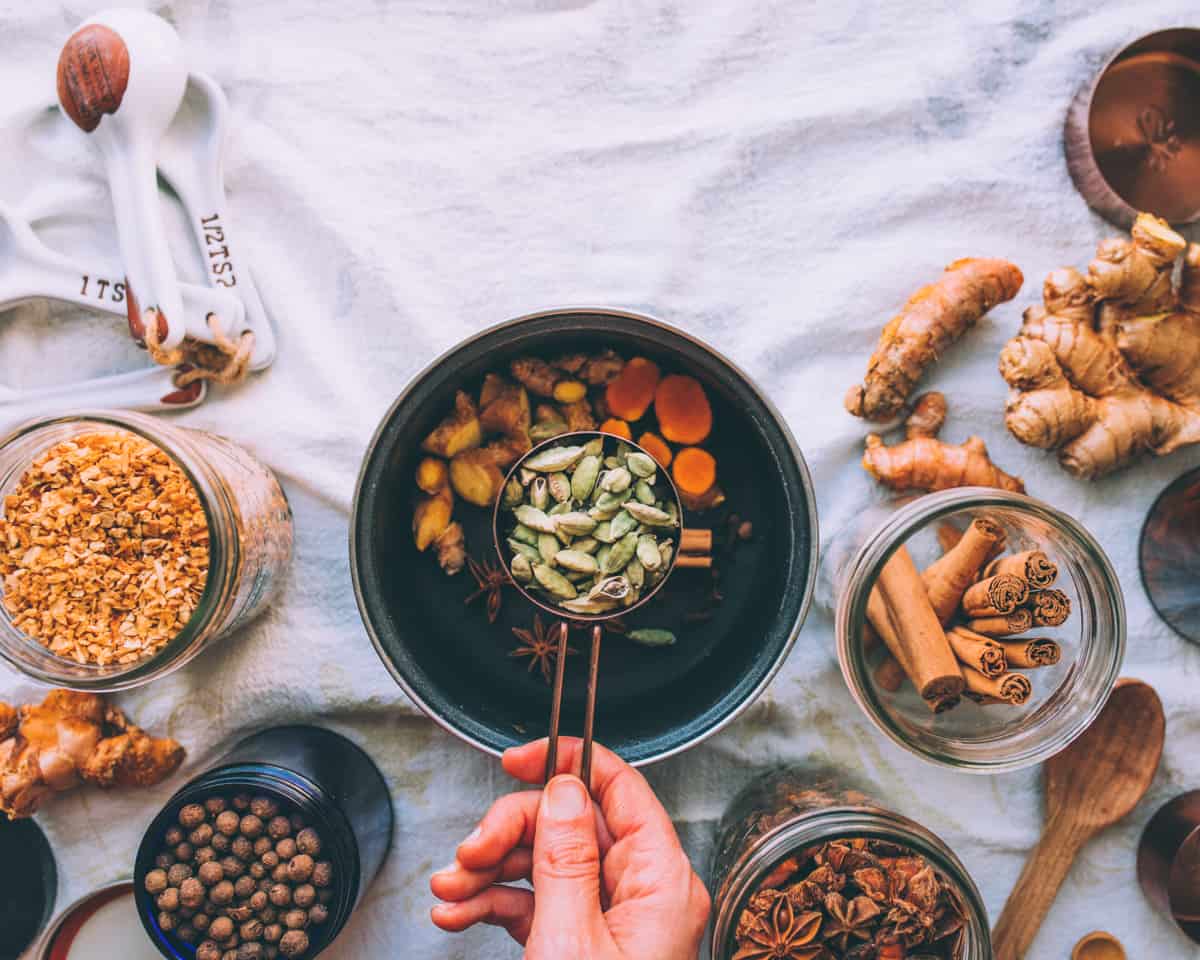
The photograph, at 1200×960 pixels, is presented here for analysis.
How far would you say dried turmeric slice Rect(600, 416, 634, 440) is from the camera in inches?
45.9

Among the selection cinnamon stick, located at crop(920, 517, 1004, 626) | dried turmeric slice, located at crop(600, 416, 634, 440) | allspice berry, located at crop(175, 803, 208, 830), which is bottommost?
allspice berry, located at crop(175, 803, 208, 830)

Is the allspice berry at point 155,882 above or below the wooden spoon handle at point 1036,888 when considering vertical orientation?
above

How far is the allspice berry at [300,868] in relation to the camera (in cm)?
101

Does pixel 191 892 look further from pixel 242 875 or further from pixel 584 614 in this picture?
pixel 584 614

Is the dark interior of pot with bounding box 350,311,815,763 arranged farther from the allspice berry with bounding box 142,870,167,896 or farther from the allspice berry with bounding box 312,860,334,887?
the allspice berry with bounding box 142,870,167,896

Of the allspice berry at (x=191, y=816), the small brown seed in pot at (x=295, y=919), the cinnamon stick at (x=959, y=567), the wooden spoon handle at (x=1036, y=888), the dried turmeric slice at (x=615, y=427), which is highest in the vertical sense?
the dried turmeric slice at (x=615, y=427)

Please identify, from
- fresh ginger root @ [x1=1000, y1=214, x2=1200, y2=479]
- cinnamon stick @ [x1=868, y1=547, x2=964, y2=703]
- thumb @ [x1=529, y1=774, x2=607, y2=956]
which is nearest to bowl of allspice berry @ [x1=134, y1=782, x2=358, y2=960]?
thumb @ [x1=529, y1=774, x2=607, y2=956]

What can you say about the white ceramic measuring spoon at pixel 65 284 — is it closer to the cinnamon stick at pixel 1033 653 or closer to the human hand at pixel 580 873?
the human hand at pixel 580 873

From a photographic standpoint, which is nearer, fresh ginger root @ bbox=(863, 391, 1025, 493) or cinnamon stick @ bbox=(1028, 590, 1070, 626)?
cinnamon stick @ bbox=(1028, 590, 1070, 626)

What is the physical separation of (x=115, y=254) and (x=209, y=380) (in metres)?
0.23

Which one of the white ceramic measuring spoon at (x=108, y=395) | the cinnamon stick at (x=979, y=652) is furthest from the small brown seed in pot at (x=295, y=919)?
the cinnamon stick at (x=979, y=652)

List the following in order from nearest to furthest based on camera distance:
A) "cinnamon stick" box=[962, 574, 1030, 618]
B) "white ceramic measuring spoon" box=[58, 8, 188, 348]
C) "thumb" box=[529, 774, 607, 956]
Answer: "thumb" box=[529, 774, 607, 956] < "cinnamon stick" box=[962, 574, 1030, 618] < "white ceramic measuring spoon" box=[58, 8, 188, 348]

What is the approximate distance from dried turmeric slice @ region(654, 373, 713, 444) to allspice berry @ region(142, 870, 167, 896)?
812 millimetres

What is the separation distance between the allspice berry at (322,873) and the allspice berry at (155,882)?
6.7 inches
